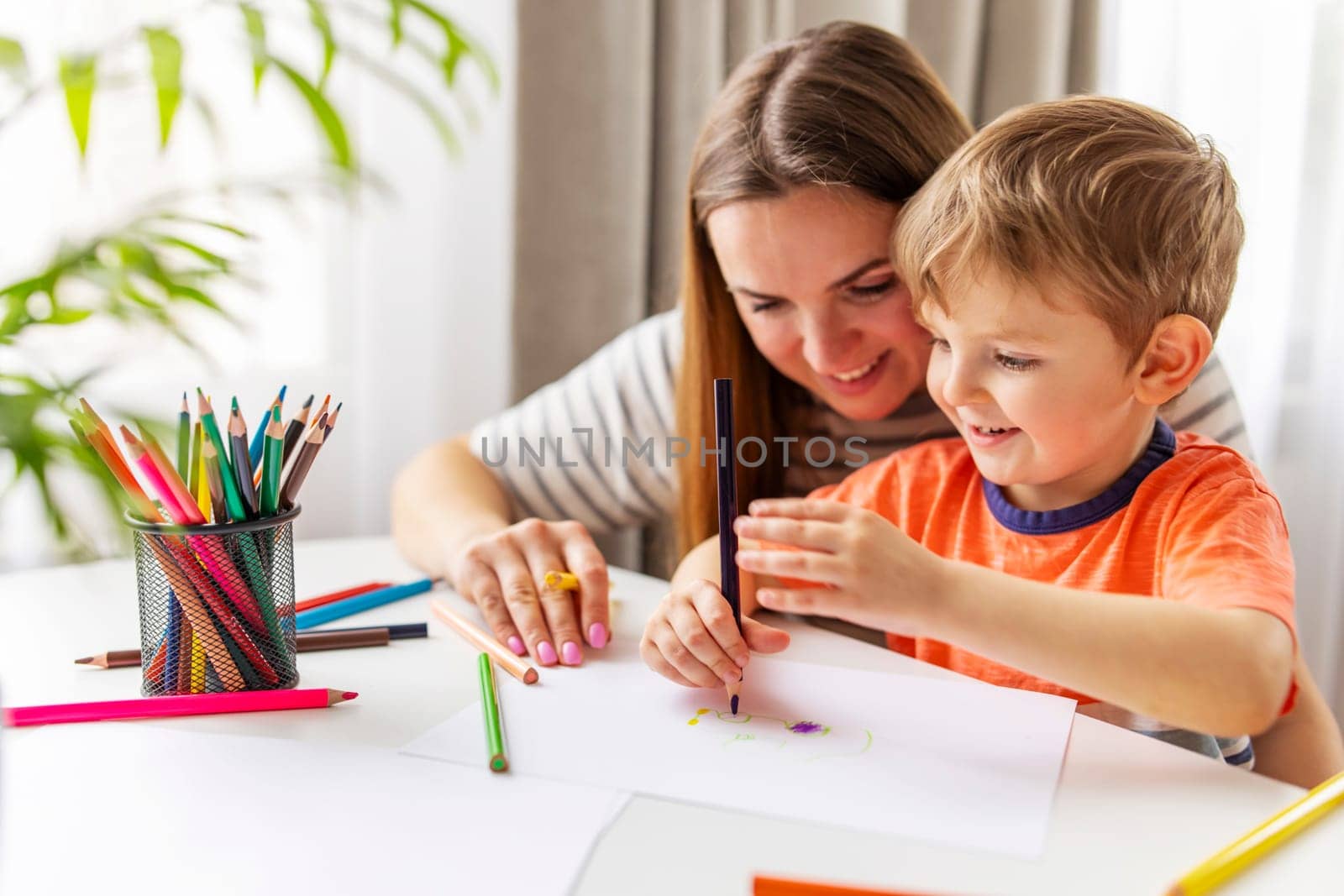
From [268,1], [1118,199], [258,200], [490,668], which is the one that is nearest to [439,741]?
[490,668]

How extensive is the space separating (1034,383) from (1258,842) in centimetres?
35

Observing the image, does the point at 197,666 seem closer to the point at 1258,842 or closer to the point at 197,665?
the point at 197,665

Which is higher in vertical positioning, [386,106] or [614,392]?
[386,106]

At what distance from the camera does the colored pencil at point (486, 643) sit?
0.75 m

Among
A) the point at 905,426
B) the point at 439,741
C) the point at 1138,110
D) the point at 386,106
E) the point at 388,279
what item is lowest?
the point at 439,741

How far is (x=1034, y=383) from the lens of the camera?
778 millimetres

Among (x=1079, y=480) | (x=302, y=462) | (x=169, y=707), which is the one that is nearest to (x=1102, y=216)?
(x=1079, y=480)

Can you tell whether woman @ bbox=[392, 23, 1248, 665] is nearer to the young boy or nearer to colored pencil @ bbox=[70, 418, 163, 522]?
the young boy

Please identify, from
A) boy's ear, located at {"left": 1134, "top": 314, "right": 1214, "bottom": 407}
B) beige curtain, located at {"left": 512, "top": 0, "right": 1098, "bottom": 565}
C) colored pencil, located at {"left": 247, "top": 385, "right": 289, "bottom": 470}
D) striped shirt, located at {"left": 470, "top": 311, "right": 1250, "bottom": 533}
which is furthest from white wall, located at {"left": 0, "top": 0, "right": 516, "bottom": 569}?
boy's ear, located at {"left": 1134, "top": 314, "right": 1214, "bottom": 407}

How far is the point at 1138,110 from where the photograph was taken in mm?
810

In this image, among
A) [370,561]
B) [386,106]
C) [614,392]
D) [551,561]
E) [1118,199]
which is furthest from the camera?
[386,106]

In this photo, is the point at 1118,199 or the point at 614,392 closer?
the point at 1118,199

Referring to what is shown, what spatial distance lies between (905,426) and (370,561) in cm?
54

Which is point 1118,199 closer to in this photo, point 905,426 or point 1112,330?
point 1112,330
